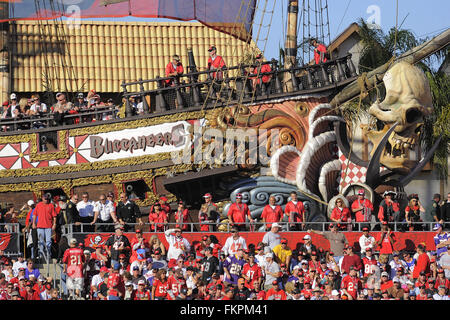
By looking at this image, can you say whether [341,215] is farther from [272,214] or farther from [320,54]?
[320,54]

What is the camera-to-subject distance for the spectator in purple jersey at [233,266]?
20656 millimetres

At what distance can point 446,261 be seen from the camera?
2127 centimetres

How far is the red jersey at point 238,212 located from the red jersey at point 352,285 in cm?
404

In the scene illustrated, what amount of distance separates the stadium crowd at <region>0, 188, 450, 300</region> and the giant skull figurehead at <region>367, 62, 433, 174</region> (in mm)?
1971

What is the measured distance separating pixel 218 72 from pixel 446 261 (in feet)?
23.2

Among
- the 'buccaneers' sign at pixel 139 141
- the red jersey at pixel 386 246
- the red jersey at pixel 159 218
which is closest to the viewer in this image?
the red jersey at pixel 386 246

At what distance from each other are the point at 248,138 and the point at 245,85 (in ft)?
3.59

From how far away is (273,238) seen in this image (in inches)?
878

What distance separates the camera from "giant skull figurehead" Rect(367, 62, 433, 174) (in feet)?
80.6

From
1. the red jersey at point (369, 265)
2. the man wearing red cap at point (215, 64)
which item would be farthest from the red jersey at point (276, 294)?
the man wearing red cap at point (215, 64)

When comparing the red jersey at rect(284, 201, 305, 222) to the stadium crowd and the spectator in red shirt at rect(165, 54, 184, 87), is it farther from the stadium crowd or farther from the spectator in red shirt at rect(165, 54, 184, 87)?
the spectator in red shirt at rect(165, 54, 184, 87)

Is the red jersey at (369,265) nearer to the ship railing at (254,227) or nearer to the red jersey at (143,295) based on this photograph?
the ship railing at (254,227)

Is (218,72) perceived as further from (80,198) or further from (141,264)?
(141,264)
